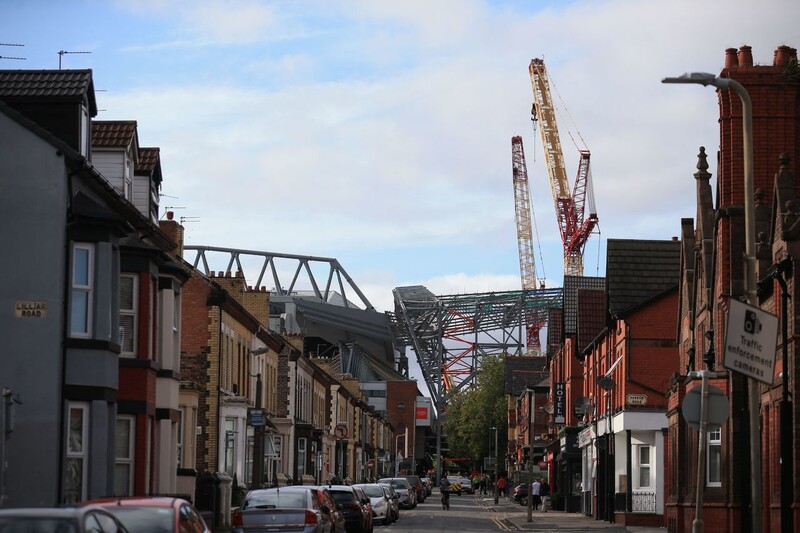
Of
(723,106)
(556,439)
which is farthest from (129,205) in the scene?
(556,439)

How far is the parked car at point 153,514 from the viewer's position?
54.9 ft

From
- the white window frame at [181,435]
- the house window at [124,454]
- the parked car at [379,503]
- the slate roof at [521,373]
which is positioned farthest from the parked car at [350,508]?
the slate roof at [521,373]

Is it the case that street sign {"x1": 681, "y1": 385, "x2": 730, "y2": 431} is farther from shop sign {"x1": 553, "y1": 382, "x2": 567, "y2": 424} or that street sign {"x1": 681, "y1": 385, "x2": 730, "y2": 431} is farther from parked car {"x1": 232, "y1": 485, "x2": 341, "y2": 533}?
shop sign {"x1": 553, "y1": 382, "x2": 567, "y2": 424}

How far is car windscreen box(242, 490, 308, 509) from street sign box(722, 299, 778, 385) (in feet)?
34.1

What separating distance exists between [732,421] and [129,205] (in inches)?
591

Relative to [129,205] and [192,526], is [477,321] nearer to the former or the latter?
[129,205]

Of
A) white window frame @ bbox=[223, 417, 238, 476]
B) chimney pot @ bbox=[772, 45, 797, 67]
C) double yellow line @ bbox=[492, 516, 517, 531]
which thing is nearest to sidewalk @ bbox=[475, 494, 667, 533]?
double yellow line @ bbox=[492, 516, 517, 531]

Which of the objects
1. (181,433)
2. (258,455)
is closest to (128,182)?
Result: (181,433)

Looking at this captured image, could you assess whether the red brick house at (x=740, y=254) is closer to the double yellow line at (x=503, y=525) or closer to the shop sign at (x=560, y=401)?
the double yellow line at (x=503, y=525)

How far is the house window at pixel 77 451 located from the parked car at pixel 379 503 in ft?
67.5

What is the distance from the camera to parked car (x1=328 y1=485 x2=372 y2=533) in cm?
3591

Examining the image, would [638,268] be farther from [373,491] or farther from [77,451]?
[77,451]

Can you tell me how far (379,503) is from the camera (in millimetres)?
47688

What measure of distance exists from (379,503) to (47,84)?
22963 mm
